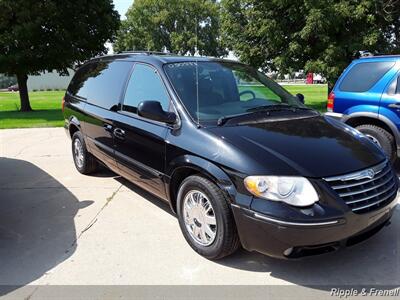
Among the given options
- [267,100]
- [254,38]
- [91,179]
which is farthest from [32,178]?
[254,38]

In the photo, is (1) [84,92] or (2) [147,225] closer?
(2) [147,225]

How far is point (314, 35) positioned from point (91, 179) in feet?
37.4

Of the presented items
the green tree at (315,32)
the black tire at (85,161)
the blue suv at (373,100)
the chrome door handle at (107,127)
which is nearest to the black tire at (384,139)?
the blue suv at (373,100)

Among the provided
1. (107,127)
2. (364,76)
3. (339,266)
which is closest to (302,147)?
(339,266)

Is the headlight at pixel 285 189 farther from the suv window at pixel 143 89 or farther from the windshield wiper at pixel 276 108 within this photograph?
the suv window at pixel 143 89

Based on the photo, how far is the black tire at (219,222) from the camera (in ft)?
11.5

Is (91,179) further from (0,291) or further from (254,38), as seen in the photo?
(254,38)

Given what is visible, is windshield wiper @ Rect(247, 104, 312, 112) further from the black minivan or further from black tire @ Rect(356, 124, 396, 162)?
black tire @ Rect(356, 124, 396, 162)

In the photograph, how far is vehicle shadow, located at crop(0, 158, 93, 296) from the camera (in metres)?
3.81

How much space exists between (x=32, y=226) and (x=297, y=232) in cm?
310

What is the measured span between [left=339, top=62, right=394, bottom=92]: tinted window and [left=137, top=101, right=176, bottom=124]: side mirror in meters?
3.77

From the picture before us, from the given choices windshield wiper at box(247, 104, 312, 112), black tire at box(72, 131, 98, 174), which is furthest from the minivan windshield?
→ black tire at box(72, 131, 98, 174)

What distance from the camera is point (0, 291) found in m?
3.43

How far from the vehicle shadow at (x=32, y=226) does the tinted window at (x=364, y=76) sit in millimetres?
4378
